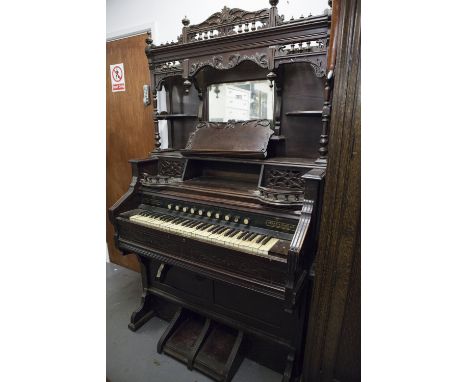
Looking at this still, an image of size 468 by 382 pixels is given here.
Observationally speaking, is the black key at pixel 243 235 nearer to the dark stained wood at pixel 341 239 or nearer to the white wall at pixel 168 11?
the dark stained wood at pixel 341 239

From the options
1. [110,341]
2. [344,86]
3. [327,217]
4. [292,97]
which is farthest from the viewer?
Answer: [110,341]

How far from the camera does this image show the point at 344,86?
2.81 feet

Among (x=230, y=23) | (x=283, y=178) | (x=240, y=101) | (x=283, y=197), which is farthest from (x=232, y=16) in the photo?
(x=283, y=197)

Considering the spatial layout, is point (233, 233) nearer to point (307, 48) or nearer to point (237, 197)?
point (237, 197)

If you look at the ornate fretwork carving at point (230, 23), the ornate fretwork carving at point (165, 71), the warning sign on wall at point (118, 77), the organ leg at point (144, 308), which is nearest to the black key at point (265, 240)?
the organ leg at point (144, 308)

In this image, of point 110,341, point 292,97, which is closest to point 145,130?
point 292,97

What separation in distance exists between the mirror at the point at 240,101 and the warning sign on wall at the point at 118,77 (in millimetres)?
1056

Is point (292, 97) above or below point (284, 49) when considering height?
below

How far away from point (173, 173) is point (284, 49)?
1.11 meters

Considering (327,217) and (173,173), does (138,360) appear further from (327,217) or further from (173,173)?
(327,217)

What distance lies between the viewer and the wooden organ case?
4.14ft

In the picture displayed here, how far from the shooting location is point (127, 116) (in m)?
2.44

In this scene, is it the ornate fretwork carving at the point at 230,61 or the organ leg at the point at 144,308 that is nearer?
the ornate fretwork carving at the point at 230,61

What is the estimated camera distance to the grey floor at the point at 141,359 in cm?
156
